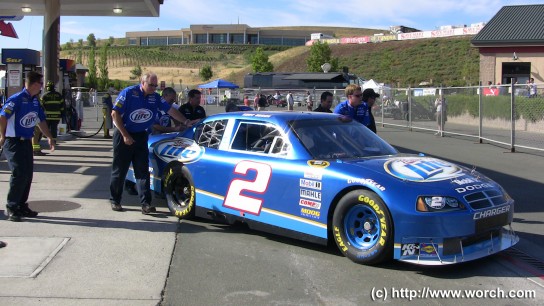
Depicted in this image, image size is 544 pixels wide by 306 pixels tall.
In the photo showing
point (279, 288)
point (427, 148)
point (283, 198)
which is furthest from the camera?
point (427, 148)

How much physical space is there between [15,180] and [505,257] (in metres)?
5.77

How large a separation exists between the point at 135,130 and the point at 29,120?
1300 millimetres

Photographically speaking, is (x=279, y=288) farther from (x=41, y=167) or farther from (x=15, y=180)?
→ (x=41, y=167)

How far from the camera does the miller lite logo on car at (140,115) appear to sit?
7.25 m

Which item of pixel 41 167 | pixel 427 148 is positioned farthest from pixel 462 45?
pixel 41 167

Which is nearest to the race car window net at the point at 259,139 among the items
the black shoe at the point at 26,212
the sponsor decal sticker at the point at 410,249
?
the sponsor decal sticker at the point at 410,249

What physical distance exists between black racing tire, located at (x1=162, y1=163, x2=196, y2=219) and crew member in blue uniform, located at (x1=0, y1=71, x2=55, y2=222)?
173 centimetres

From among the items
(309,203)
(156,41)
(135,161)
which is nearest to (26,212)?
(135,161)

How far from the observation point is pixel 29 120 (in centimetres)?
694

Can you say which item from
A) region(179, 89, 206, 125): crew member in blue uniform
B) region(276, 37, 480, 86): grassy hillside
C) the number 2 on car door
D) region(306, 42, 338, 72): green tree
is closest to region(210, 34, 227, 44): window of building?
region(276, 37, 480, 86): grassy hillside

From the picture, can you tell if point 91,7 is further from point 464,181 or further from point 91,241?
point 464,181

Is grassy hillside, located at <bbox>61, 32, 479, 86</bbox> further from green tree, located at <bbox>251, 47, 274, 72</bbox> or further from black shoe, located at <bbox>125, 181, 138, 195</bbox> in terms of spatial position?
black shoe, located at <bbox>125, 181, 138, 195</bbox>

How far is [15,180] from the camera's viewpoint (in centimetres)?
684

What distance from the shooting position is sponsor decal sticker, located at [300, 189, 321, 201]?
556 cm
